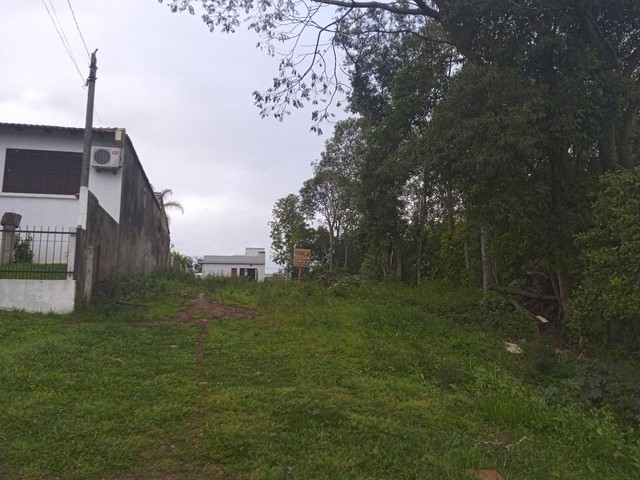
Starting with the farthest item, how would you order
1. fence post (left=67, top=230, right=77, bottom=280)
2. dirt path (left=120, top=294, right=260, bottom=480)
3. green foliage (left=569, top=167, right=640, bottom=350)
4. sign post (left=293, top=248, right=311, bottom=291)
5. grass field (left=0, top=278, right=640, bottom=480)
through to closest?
1. sign post (left=293, top=248, right=311, bottom=291)
2. fence post (left=67, top=230, right=77, bottom=280)
3. green foliage (left=569, top=167, right=640, bottom=350)
4. grass field (left=0, top=278, right=640, bottom=480)
5. dirt path (left=120, top=294, right=260, bottom=480)

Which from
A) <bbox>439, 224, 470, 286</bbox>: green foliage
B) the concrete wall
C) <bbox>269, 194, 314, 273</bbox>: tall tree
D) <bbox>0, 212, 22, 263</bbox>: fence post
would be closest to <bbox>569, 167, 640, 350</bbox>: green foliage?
<bbox>0, 212, 22, 263</bbox>: fence post

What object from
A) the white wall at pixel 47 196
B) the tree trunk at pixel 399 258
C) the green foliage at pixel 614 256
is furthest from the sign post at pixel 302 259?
the tree trunk at pixel 399 258

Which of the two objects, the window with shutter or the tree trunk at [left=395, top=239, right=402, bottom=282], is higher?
the window with shutter

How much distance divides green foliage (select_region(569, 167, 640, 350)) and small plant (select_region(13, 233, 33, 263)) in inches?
374

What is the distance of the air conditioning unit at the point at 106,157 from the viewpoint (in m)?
13.3

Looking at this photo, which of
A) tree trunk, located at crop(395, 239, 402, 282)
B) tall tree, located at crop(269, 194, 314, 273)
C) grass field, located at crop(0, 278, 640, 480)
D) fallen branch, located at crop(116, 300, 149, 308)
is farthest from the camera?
tall tree, located at crop(269, 194, 314, 273)

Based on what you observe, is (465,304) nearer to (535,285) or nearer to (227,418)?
(535,285)

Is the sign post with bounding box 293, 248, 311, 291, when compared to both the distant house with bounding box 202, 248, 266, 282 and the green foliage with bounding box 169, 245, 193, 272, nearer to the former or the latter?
the green foliage with bounding box 169, 245, 193, 272

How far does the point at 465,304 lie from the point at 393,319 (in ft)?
11.8

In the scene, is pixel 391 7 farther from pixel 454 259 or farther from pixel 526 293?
pixel 454 259

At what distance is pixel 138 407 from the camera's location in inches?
191

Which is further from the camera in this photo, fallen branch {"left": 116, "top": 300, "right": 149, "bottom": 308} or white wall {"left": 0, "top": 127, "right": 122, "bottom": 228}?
white wall {"left": 0, "top": 127, "right": 122, "bottom": 228}

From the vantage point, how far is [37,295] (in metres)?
8.98

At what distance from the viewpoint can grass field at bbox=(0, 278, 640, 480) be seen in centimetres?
391
